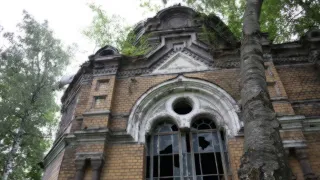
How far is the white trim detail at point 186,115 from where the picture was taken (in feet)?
22.5

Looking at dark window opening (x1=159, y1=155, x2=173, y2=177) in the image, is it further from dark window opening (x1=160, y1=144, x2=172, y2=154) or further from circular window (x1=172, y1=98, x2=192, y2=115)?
circular window (x1=172, y1=98, x2=192, y2=115)

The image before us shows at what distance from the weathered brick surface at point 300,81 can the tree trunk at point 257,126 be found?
3240 mm

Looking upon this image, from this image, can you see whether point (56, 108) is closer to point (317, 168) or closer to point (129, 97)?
point (129, 97)

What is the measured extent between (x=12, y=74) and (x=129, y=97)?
373 inches

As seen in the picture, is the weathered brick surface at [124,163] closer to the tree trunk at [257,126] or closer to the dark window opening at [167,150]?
the dark window opening at [167,150]

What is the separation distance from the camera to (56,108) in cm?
1636

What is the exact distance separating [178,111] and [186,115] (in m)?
0.49

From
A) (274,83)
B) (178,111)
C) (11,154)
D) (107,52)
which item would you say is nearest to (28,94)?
(11,154)

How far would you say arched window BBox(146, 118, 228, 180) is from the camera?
6293 millimetres

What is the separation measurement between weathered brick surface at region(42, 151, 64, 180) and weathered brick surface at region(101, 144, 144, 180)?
123 cm

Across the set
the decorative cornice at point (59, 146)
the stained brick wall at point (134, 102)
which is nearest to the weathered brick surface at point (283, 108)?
the stained brick wall at point (134, 102)

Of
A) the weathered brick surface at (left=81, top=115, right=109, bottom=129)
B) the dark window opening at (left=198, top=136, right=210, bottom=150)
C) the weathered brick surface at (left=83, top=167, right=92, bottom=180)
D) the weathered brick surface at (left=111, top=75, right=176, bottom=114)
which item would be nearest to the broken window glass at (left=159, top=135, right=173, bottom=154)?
the dark window opening at (left=198, top=136, right=210, bottom=150)

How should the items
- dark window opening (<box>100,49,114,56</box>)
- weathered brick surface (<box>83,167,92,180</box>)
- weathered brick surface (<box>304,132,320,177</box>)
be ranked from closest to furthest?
weathered brick surface (<box>304,132,320,177</box>)
weathered brick surface (<box>83,167,92,180</box>)
dark window opening (<box>100,49,114,56</box>)

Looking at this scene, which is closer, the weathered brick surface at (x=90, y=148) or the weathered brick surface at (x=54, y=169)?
the weathered brick surface at (x=90, y=148)
